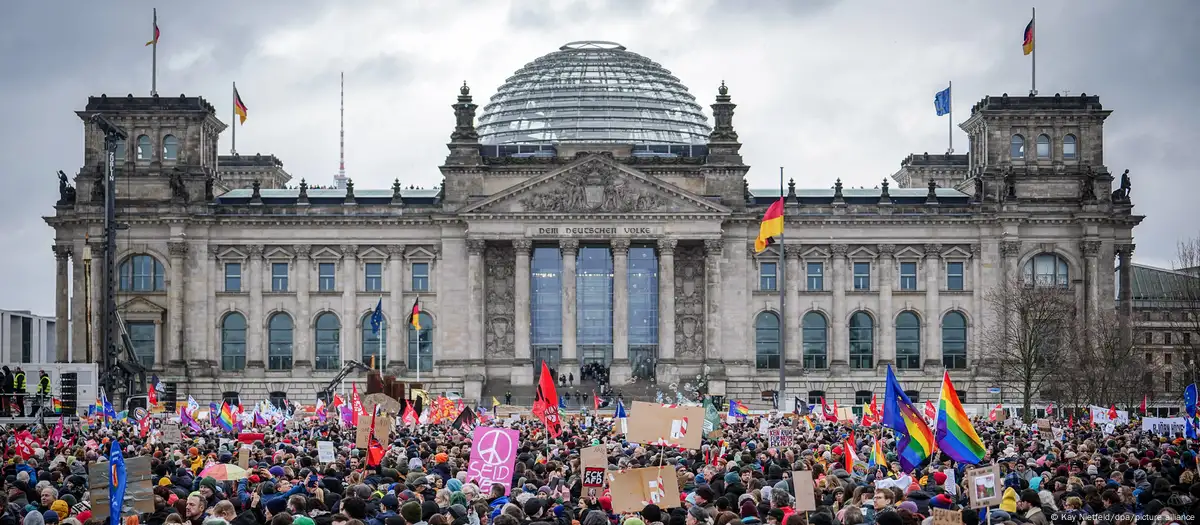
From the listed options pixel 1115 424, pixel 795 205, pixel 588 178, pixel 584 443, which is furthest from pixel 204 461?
pixel 795 205

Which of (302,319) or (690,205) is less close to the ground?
(690,205)

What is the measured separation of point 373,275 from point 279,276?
6010 millimetres

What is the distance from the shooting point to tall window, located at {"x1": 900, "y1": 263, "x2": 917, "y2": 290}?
103 m

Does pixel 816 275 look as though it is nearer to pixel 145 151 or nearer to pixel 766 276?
pixel 766 276

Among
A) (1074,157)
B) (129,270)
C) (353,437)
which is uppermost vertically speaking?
(1074,157)

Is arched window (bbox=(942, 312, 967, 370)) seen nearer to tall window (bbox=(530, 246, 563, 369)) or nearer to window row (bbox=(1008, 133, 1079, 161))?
window row (bbox=(1008, 133, 1079, 161))

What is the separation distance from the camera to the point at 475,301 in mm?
100000

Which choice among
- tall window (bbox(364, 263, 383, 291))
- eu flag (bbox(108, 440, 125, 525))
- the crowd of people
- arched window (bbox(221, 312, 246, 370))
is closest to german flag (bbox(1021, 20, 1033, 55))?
tall window (bbox(364, 263, 383, 291))

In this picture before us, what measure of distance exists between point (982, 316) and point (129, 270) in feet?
177

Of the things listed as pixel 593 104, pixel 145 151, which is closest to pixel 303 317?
pixel 145 151

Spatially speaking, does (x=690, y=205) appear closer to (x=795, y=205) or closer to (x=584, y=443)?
(x=795, y=205)

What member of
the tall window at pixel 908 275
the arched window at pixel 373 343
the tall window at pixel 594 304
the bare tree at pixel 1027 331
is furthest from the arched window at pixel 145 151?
the bare tree at pixel 1027 331

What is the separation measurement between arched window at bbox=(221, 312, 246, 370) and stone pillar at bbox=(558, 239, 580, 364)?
68.0ft

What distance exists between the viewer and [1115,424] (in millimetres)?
53938
